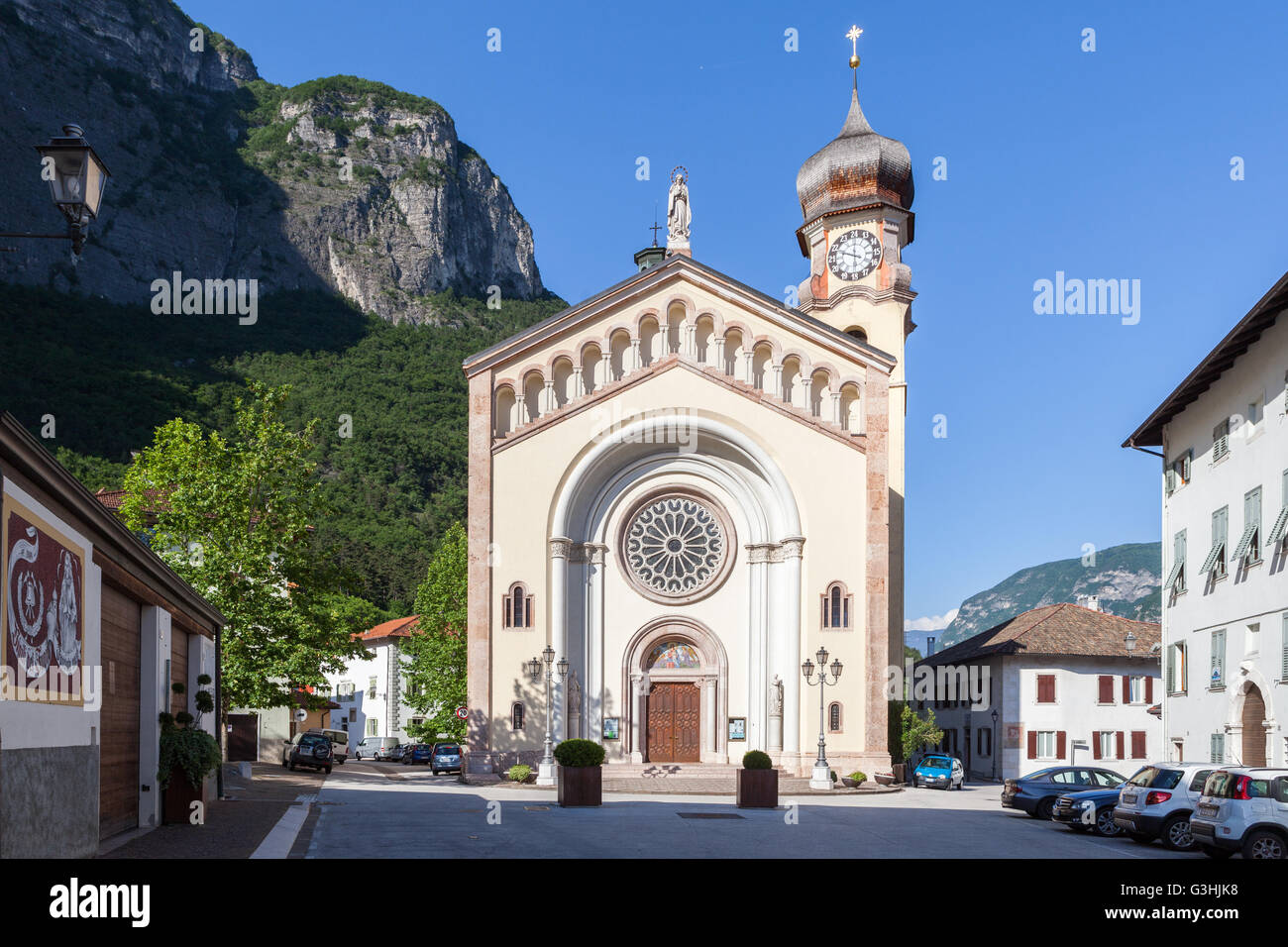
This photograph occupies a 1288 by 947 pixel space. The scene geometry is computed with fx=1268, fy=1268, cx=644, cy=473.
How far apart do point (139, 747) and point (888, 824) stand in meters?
13.5

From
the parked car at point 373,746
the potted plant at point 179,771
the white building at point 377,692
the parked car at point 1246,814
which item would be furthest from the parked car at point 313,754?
the parked car at point 1246,814

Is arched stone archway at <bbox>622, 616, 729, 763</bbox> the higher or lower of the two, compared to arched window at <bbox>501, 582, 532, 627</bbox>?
lower

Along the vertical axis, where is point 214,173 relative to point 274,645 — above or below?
above

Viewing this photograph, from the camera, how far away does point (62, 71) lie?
430 feet

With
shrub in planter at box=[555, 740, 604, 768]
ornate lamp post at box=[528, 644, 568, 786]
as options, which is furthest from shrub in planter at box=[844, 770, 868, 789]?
shrub in planter at box=[555, 740, 604, 768]

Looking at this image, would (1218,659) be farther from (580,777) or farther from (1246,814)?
(580,777)

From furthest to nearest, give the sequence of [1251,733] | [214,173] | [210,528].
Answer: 1. [214,173]
2. [210,528]
3. [1251,733]

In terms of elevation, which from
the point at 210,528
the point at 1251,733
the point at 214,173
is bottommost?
the point at 1251,733

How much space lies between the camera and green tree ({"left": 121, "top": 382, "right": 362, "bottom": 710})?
33094 millimetres

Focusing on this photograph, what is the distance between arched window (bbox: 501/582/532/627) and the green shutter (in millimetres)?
18612

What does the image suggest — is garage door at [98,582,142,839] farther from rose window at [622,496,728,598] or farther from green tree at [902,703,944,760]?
green tree at [902,703,944,760]
